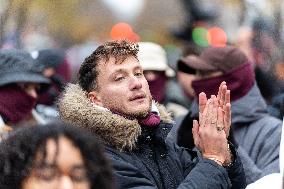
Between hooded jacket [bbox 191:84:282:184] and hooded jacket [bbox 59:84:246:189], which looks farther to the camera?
hooded jacket [bbox 191:84:282:184]

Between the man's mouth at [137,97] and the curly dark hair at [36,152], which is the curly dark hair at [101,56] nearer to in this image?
the man's mouth at [137,97]

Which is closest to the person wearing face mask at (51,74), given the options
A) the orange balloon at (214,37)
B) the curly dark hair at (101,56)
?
the curly dark hair at (101,56)

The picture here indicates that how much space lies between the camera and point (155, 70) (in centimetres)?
880

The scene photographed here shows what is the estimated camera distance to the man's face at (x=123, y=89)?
16.3 ft

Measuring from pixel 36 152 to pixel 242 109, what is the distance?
11.7 feet

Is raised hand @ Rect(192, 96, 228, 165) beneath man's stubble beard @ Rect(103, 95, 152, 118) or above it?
beneath

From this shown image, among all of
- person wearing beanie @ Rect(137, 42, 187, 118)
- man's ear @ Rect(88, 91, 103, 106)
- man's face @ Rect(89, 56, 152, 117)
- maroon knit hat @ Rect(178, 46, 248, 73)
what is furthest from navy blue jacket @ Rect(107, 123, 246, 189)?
person wearing beanie @ Rect(137, 42, 187, 118)

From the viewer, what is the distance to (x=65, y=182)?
3457mm

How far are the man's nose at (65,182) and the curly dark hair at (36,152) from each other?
10cm

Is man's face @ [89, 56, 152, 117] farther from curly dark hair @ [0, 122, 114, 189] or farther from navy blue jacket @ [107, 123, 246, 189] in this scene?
curly dark hair @ [0, 122, 114, 189]

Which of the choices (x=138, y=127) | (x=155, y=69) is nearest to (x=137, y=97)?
(x=138, y=127)

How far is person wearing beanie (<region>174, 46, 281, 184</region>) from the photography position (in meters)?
6.43

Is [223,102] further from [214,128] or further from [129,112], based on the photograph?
[129,112]

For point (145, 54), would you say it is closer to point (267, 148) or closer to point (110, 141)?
point (267, 148)
